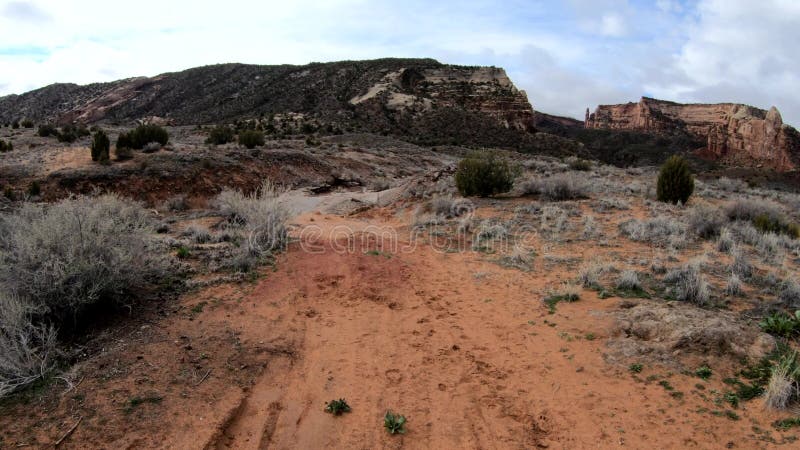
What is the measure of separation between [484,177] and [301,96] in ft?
135

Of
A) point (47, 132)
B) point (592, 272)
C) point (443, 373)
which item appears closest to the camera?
point (443, 373)

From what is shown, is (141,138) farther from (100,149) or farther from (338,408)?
(338,408)

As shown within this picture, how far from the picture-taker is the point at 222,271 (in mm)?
7629

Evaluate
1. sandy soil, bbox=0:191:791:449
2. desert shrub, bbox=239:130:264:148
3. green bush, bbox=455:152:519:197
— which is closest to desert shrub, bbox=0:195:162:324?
sandy soil, bbox=0:191:791:449

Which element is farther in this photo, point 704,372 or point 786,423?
point 704,372

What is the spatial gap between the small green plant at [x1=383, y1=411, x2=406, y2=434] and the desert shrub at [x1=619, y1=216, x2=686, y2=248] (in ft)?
24.1

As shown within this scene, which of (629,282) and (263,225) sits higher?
(263,225)

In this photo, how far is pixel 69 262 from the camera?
5164mm

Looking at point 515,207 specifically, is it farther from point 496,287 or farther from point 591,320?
point 591,320

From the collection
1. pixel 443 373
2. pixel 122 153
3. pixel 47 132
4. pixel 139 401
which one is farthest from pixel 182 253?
pixel 47 132

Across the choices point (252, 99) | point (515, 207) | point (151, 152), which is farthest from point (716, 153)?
point (151, 152)

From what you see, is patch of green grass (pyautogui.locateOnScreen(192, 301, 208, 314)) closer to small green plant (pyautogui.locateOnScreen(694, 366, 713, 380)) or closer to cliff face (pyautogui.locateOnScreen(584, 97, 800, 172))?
small green plant (pyautogui.locateOnScreen(694, 366, 713, 380))

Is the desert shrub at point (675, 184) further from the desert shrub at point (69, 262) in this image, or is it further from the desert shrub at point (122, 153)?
the desert shrub at point (122, 153)

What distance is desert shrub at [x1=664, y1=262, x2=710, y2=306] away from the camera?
6.12 meters
